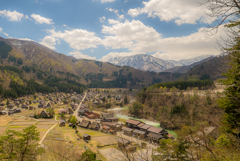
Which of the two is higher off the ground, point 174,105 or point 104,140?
point 174,105

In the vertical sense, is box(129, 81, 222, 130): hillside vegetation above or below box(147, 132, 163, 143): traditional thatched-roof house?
above

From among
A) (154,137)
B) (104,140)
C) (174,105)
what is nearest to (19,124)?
(104,140)

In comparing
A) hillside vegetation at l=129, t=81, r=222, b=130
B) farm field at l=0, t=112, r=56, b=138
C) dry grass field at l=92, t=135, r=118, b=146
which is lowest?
dry grass field at l=92, t=135, r=118, b=146

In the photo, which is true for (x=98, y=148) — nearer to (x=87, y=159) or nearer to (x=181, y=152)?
(x=87, y=159)

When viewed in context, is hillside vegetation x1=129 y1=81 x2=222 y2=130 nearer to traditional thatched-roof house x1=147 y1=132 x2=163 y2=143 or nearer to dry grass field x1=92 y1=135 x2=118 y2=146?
traditional thatched-roof house x1=147 y1=132 x2=163 y2=143

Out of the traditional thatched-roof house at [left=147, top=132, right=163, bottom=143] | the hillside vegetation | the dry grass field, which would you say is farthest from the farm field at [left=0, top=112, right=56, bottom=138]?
the hillside vegetation

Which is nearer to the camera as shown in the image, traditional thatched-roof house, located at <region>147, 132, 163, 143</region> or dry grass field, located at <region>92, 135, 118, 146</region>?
dry grass field, located at <region>92, 135, 118, 146</region>

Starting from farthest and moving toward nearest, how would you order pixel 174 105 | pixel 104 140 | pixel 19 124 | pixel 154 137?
1. pixel 174 105
2. pixel 19 124
3. pixel 154 137
4. pixel 104 140

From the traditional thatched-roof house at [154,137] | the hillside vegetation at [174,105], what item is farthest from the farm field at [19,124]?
the hillside vegetation at [174,105]

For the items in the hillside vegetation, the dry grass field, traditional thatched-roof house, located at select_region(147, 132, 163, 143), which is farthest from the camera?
the hillside vegetation

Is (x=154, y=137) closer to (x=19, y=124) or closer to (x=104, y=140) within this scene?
(x=104, y=140)

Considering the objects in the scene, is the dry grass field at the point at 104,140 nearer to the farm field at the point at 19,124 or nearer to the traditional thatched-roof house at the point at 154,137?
the traditional thatched-roof house at the point at 154,137

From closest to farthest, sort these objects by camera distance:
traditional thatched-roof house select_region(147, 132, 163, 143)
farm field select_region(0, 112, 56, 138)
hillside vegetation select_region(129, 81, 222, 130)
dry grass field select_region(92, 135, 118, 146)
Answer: dry grass field select_region(92, 135, 118, 146), traditional thatched-roof house select_region(147, 132, 163, 143), farm field select_region(0, 112, 56, 138), hillside vegetation select_region(129, 81, 222, 130)
